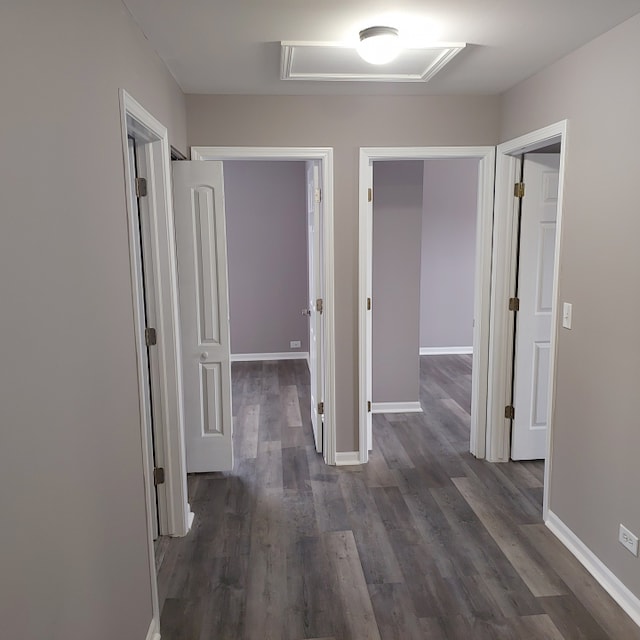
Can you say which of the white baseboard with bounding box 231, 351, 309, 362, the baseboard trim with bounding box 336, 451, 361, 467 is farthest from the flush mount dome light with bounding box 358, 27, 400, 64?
the white baseboard with bounding box 231, 351, 309, 362

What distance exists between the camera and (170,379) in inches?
106

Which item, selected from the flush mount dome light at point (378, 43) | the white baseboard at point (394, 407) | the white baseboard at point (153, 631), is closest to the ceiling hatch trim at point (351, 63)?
the flush mount dome light at point (378, 43)

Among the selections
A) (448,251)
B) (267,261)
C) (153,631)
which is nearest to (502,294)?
(153,631)

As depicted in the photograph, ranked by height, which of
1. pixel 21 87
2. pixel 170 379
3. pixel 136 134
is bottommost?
pixel 170 379

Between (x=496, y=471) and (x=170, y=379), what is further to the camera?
(x=496, y=471)

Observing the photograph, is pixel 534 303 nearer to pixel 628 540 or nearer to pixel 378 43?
pixel 628 540

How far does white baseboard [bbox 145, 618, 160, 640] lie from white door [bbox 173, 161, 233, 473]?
1.35m

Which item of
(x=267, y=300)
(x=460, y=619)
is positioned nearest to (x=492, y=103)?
(x=460, y=619)

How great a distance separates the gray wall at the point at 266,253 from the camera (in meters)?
6.43

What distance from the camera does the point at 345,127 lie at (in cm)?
335

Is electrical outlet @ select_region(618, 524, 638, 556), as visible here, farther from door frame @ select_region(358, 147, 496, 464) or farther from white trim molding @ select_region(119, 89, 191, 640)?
white trim molding @ select_region(119, 89, 191, 640)

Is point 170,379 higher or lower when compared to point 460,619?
higher

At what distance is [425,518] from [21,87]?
2.79 meters

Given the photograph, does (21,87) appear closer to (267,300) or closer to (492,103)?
(492,103)
